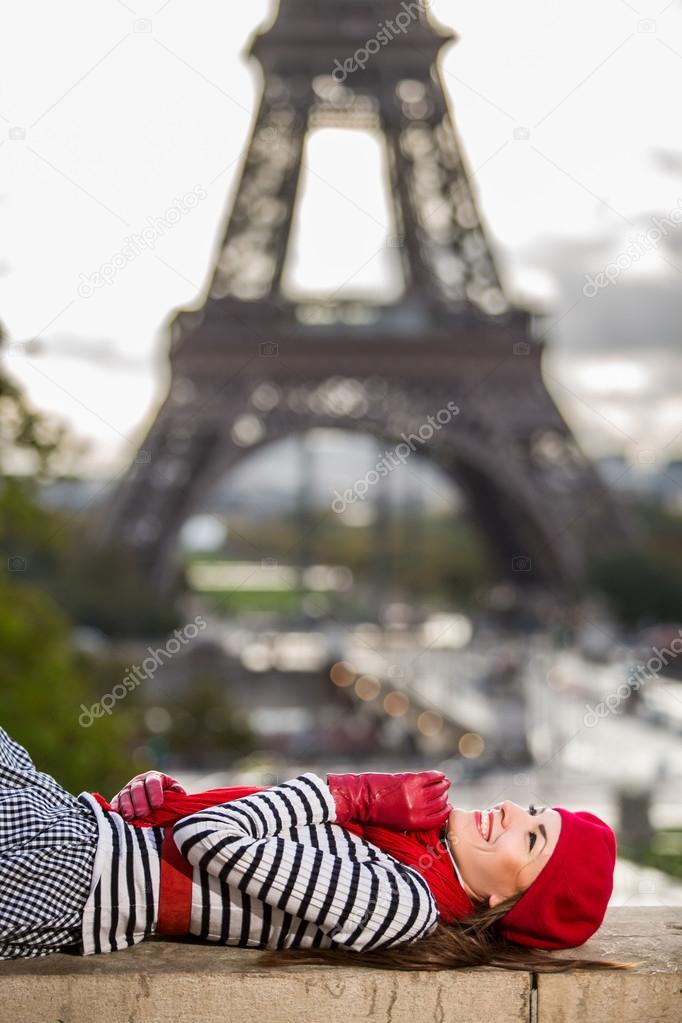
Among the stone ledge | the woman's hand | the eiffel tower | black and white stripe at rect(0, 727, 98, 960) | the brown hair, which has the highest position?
the eiffel tower

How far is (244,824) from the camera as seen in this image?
2.51 metres

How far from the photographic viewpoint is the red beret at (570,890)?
254cm

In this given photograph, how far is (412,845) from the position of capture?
2641 millimetres

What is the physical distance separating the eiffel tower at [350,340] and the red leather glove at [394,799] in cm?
1916

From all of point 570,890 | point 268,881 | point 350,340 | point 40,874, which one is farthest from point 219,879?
point 350,340

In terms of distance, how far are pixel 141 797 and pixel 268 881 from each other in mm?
379

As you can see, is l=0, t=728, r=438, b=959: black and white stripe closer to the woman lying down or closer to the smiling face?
the woman lying down

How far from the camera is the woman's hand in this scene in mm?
2654

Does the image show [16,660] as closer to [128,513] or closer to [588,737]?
[588,737]

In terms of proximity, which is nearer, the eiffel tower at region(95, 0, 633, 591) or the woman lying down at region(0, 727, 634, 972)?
the woman lying down at region(0, 727, 634, 972)

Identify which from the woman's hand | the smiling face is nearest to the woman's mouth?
the smiling face

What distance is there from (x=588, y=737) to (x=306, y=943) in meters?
14.6

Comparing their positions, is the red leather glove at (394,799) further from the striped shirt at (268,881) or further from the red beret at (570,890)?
the red beret at (570,890)

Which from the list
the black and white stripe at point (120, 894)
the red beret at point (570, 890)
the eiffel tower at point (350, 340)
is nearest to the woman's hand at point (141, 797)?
the black and white stripe at point (120, 894)
